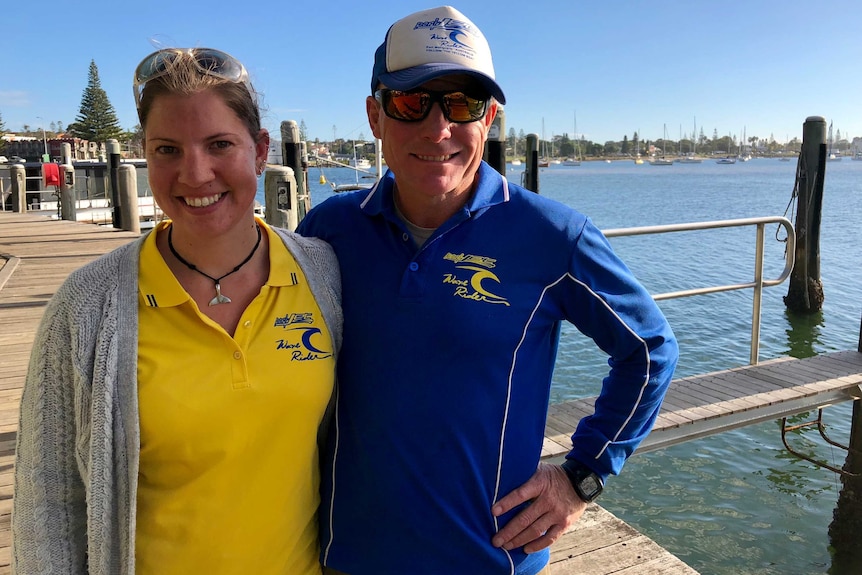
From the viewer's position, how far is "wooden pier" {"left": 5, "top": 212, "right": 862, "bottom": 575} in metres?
2.96

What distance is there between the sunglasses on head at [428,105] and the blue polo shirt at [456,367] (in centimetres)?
19

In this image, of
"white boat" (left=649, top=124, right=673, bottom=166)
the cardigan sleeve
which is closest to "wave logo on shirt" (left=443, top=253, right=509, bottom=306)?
the cardigan sleeve

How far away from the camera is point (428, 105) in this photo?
1.74 m

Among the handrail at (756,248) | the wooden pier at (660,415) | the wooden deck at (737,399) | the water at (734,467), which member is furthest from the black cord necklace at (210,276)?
the water at (734,467)

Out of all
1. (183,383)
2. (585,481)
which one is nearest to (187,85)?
(183,383)

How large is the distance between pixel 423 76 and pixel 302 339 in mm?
711

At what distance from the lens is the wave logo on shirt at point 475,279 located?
5.36 feet

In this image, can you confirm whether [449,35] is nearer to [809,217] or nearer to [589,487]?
[589,487]

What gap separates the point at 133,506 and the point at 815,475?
7.16 m

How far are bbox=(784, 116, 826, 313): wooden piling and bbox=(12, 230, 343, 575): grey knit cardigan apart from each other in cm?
1406

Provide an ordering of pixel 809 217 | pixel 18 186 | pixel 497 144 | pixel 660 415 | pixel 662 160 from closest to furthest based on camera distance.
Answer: pixel 660 415 < pixel 497 144 < pixel 809 217 < pixel 18 186 < pixel 662 160

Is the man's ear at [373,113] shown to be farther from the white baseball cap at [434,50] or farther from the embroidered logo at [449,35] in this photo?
the embroidered logo at [449,35]

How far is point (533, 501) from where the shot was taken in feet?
5.63

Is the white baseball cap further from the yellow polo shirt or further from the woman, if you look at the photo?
the yellow polo shirt
